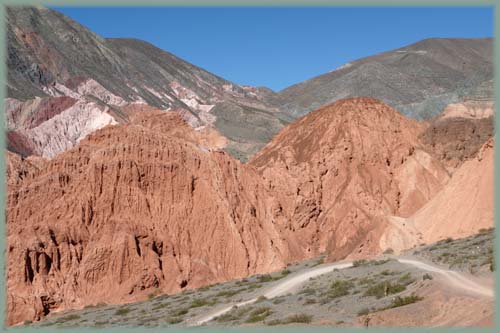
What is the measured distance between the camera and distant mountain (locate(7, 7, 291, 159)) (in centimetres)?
12619

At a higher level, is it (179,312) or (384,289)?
(384,289)

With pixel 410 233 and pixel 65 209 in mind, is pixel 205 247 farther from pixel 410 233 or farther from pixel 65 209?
pixel 410 233

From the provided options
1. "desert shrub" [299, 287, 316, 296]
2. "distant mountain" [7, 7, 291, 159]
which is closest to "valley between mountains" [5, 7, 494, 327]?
"desert shrub" [299, 287, 316, 296]

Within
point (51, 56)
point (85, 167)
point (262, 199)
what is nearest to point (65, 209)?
point (85, 167)

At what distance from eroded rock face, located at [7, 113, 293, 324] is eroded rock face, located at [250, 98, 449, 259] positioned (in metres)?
3.70

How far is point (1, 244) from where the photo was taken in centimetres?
3534

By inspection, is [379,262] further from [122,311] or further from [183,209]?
[183,209]

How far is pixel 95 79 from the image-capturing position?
145 metres

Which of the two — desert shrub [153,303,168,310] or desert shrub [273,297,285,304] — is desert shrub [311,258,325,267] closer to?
desert shrub [153,303,168,310]

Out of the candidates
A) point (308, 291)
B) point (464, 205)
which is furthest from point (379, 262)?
point (464, 205)

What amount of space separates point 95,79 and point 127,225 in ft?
360

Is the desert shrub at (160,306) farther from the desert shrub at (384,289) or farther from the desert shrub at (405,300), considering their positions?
the desert shrub at (405,300)

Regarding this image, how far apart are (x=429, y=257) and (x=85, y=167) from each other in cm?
1995

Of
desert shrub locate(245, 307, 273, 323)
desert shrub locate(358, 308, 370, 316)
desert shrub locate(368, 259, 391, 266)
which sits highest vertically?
desert shrub locate(368, 259, 391, 266)
